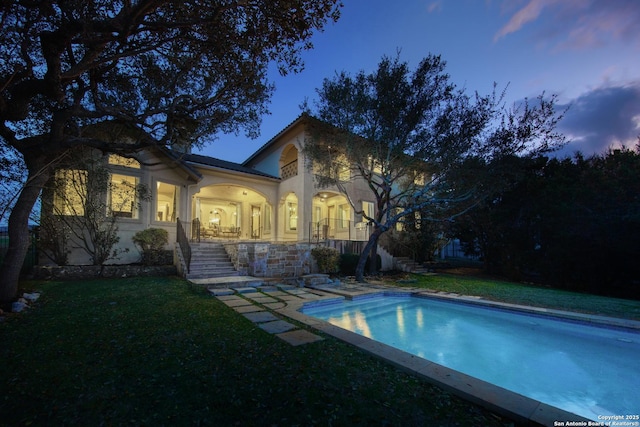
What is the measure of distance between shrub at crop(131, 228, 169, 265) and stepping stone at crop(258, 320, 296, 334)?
28.2ft

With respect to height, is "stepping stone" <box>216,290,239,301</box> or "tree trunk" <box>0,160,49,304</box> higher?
"tree trunk" <box>0,160,49,304</box>

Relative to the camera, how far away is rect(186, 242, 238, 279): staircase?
10.1 meters

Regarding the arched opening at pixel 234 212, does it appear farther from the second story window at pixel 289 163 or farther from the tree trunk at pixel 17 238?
the tree trunk at pixel 17 238

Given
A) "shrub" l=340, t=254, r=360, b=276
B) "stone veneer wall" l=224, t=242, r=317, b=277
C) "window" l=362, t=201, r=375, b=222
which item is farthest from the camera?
"window" l=362, t=201, r=375, b=222

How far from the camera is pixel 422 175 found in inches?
533

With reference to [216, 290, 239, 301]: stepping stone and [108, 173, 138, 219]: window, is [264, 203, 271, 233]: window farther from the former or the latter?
[216, 290, 239, 301]: stepping stone

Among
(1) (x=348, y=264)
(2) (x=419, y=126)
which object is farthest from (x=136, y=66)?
(1) (x=348, y=264)

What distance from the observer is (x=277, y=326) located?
4.91 m

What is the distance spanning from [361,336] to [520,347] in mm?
3633

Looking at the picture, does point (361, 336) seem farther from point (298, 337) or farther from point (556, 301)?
point (556, 301)

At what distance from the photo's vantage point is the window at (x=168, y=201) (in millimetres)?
14027

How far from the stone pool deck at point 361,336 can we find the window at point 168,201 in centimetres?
708

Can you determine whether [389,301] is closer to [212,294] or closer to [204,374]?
[212,294]

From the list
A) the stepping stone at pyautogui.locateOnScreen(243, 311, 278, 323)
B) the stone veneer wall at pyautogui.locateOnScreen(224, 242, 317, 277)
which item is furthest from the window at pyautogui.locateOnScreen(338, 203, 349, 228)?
Result: the stepping stone at pyautogui.locateOnScreen(243, 311, 278, 323)
